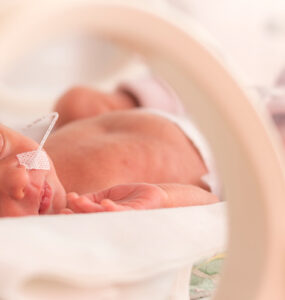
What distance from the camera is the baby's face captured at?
1.69 feet

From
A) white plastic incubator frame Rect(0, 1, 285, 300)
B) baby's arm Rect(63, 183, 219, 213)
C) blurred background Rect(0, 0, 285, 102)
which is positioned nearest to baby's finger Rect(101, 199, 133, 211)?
baby's arm Rect(63, 183, 219, 213)

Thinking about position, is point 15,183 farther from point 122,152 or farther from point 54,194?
point 122,152

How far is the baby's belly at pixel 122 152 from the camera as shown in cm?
65

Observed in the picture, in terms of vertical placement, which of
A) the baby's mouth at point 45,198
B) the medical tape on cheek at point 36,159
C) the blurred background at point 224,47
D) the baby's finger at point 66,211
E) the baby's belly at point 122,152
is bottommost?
the baby's finger at point 66,211

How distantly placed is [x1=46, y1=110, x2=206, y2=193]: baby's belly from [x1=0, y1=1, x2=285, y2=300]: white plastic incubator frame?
0.74 feet

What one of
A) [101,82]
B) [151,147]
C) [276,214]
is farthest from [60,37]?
[101,82]

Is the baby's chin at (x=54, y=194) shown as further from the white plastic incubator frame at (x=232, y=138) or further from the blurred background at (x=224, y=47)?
the blurred background at (x=224, y=47)

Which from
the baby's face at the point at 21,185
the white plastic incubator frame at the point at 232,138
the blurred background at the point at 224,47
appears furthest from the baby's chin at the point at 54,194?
the blurred background at the point at 224,47

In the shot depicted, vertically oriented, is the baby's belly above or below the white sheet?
above

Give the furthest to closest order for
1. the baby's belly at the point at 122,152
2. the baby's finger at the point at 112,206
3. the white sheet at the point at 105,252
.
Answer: the baby's belly at the point at 122,152 < the baby's finger at the point at 112,206 < the white sheet at the point at 105,252

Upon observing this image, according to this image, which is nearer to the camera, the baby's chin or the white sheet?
the white sheet

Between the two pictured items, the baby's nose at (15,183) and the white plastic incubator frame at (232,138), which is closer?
the white plastic incubator frame at (232,138)

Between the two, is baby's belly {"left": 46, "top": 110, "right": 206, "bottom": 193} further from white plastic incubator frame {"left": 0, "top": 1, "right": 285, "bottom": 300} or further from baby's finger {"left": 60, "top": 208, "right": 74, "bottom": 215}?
white plastic incubator frame {"left": 0, "top": 1, "right": 285, "bottom": 300}

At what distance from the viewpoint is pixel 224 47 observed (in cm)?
161
